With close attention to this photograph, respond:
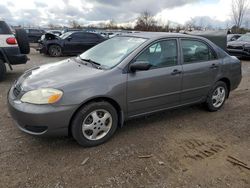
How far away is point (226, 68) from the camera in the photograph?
486 centimetres

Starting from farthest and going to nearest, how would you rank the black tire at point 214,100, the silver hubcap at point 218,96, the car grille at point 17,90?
the silver hubcap at point 218,96 < the black tire at point 214,100 < the car grille at point 17,90

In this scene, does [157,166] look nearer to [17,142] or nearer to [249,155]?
[249,155]

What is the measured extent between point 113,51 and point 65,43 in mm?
10360

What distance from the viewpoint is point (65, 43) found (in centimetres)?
1366

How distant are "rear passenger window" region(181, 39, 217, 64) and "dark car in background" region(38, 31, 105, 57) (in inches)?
→ 409

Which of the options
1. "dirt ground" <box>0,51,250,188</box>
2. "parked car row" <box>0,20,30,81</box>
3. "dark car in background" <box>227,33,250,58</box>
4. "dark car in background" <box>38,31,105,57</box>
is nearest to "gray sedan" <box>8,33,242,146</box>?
"dirt ground" <box>0,51,250,188</box>

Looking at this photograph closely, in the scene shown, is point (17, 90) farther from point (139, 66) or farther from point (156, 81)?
point (156, 81)

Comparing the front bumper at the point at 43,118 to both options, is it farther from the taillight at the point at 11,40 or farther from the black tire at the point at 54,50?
the black tire at the point at 54,50

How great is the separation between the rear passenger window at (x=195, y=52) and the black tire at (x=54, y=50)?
34.5ft

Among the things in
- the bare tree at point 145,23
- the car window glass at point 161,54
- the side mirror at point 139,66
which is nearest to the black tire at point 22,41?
the car window glass at point 161,54

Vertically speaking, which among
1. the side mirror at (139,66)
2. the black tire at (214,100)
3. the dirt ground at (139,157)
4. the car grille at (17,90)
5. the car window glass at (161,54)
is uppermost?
the car window glass at (161,54)

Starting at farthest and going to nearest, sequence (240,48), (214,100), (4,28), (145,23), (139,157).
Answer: (145,23)
(240,48)
(4,28)
(214,100)
(139,157)

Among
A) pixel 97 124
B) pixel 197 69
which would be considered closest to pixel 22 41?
pixel 97 124

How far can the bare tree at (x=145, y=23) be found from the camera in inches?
1460
